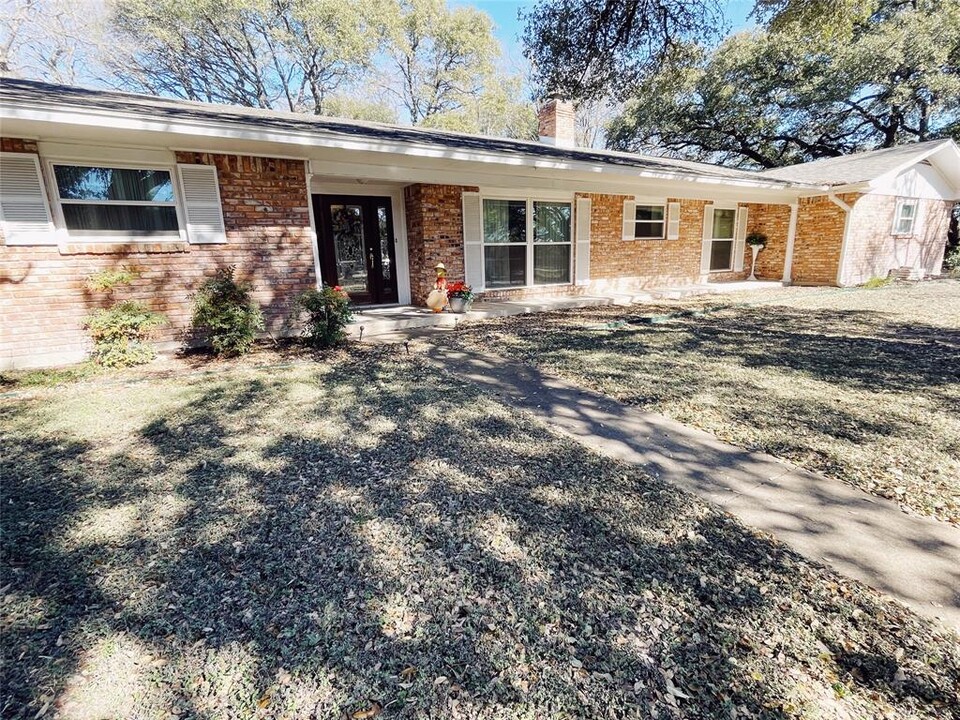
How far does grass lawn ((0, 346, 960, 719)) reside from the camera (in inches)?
58.6

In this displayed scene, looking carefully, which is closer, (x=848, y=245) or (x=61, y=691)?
(x=61, y=691)

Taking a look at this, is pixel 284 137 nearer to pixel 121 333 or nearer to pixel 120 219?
pixel 120 219

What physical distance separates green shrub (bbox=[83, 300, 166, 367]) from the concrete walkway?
14.8 feet

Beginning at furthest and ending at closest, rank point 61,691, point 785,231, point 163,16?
point 163,16
point 785,231
point 61,691

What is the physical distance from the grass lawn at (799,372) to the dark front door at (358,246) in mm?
2703

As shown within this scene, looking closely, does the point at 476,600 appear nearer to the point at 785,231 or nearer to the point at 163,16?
the point at 785,231

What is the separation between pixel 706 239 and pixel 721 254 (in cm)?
118

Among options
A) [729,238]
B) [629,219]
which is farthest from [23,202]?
[729,238]

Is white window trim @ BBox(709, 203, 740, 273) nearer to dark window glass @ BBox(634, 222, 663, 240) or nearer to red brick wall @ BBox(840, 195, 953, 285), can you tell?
dark window glass @ BBox(634, 222, 663, 240)

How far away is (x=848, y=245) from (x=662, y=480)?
521 inches

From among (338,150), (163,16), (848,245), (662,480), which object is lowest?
(662,480)

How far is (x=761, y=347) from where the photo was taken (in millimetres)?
6125

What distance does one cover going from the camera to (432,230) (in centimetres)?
884

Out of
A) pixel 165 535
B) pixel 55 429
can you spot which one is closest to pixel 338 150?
pixel 55 429
